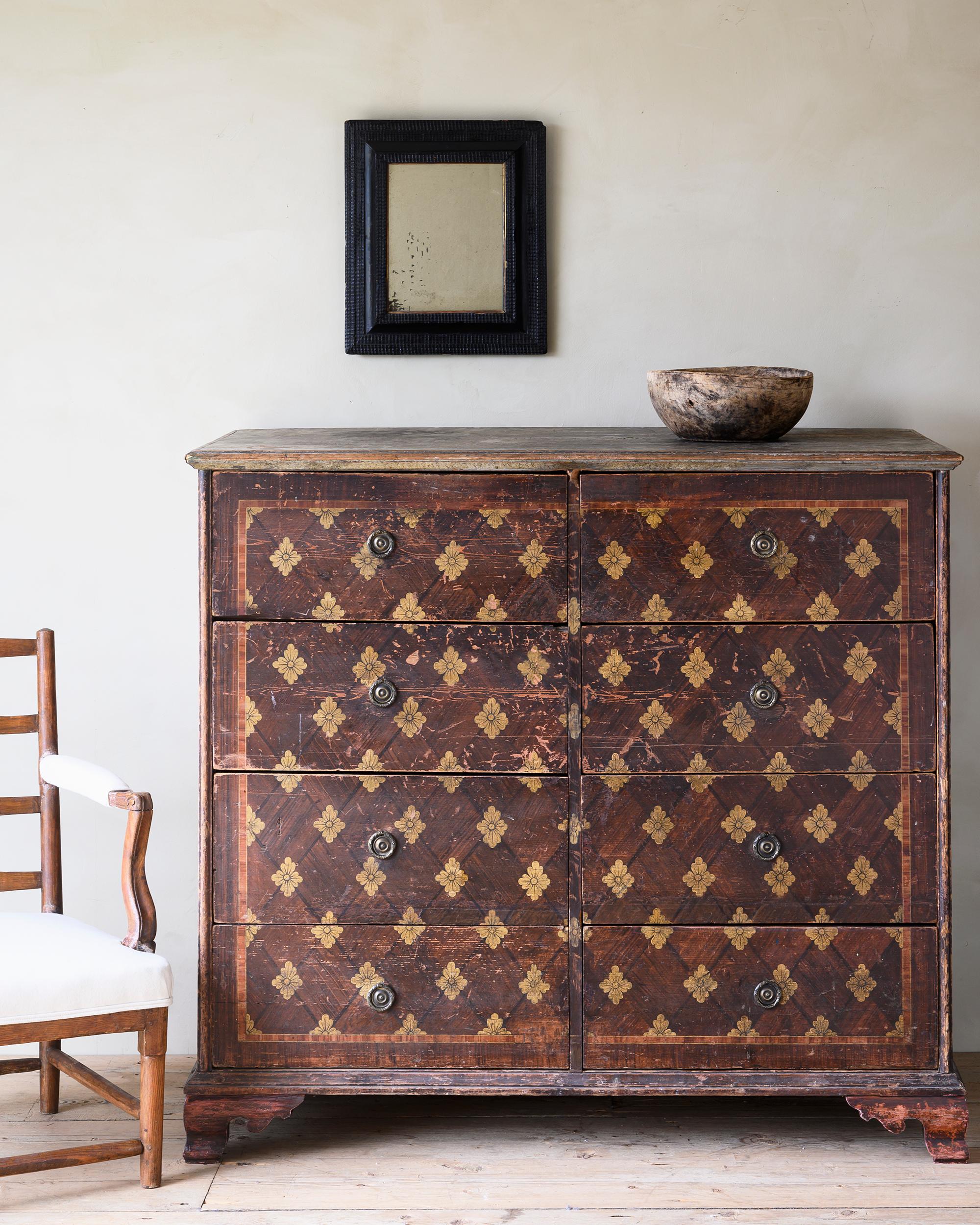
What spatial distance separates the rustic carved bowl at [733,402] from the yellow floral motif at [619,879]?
0.84 m

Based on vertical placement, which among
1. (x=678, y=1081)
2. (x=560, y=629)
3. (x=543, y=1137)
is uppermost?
(x=560, y=629)

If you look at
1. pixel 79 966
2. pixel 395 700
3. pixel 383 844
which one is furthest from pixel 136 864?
pixel 395 700

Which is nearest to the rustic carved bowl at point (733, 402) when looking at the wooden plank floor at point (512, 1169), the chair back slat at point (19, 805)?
the wooden plank floor at point (512, 1169)

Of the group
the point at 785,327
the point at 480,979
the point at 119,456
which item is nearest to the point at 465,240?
the point at 785,327

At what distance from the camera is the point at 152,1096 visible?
2.05 metres

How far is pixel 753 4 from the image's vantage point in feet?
8.57

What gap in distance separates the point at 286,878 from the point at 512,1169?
0.70 meters

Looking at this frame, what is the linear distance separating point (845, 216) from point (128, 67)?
1.67m

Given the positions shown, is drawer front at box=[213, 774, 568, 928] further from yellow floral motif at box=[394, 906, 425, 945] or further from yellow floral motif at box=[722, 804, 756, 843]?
yellow floral motif at box=[722, 804, 756, 843]

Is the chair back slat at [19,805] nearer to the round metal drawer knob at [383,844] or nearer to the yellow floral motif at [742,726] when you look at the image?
the round metal drawer knob at [383,844]

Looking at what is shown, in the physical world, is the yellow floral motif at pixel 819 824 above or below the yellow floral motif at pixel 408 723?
below

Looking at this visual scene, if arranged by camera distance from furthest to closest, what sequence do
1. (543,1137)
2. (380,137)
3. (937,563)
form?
(380,137), (543,1137), (937,563)

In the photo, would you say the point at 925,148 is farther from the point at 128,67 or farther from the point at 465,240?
the point at 128,67

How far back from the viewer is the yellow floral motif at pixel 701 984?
2160mm
